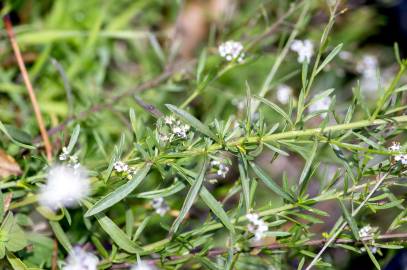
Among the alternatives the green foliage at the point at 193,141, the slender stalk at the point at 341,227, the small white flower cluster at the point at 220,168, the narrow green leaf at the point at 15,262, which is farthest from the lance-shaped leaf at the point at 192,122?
the narrow green leaf at the point at 15,262

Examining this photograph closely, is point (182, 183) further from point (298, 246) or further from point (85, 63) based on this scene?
point (85, 63)

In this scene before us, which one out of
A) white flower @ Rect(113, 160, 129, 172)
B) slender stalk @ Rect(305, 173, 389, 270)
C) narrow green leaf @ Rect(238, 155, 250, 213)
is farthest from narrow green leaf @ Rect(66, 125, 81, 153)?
slender stalk @ Rect(305, 173, 389, 270)

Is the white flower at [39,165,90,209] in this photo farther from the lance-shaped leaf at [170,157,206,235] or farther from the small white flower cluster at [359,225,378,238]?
the small white flower cluster at [359,225,378,238]

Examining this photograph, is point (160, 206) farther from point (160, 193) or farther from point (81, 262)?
point (81, 262)

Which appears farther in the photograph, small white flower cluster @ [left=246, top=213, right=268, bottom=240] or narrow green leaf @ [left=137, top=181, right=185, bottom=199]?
narrow green leaf @ [left=137, top=181, right=185, bottom=199]

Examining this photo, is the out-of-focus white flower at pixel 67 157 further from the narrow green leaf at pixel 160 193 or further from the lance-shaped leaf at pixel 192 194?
the lance-shaped leaf at pixel 192 194

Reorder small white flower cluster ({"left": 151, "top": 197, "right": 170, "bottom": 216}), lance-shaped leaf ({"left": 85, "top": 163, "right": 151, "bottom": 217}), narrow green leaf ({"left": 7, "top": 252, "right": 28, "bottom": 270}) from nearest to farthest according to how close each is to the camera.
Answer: lance-shaped leaf ({"left": 85, "top": 163, "right": 151, "bottom": 217}) → narrow green leaf ({"left": 7, "top": 252, "right": 28, "bottom": 270}) → small white flower cluster ({"left": 151, "top": 197, "right": 170, "bottom": 216})

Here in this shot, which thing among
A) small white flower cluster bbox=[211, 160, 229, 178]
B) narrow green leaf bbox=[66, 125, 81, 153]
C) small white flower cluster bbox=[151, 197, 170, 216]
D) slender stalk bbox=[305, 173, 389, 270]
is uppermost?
narrow green leaf bbox=[66, 125, 81, 153]
